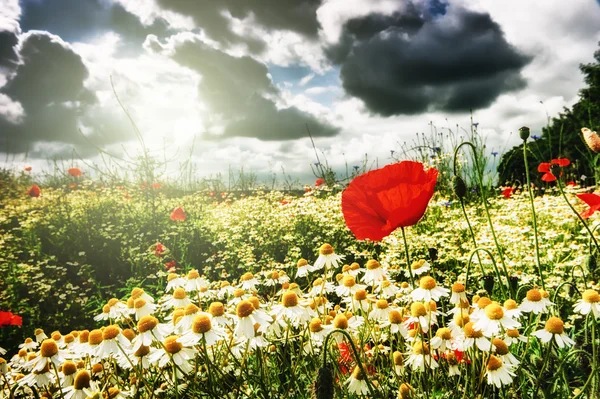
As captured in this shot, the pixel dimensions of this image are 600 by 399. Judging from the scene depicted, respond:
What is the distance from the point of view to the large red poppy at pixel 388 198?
4.17ft

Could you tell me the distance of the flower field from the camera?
1418 millimetres

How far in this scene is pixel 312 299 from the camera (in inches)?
78.4

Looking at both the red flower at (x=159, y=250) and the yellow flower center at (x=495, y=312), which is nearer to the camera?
the yellow flower center at (x=495, y=312)

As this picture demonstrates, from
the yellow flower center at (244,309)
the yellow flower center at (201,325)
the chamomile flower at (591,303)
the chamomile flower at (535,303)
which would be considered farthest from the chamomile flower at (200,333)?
the chamomile flower at (591,303)

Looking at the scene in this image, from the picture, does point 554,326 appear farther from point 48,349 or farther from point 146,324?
point 48,349

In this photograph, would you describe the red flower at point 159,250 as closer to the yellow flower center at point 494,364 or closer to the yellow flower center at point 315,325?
the yellow flower center at point 315,325

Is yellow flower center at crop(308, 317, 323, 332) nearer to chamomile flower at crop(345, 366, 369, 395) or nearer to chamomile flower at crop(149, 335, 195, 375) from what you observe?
chamomile flower at crop(345, 366, 369, 395)

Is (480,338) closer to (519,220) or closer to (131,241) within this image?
(519,220)

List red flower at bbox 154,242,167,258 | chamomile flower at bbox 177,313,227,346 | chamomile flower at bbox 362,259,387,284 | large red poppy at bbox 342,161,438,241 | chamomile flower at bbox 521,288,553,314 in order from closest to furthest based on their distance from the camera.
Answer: large red poppy at bbox 342,161,438,241 → chamomile flower at bbox 177,313,227,346 → chamomile flower at bbox 521,288,553,314 → chamomile flower at bbox 362,259,387,284 → red flower at bbox 154,242,167,258

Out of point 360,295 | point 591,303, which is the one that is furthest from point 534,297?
point 360,295

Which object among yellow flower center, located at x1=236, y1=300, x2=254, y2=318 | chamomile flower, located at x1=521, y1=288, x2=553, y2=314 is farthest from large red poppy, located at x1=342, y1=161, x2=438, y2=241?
chamomile flower, located at x1=521, y1=288, x2=553, y2=314

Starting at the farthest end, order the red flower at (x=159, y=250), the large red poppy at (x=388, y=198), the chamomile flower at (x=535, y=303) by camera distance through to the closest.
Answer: the red flower at (x=159, y=250)
the chamomile flower at (x=535, y=303)
the large red poppy at (x=388, y=198)

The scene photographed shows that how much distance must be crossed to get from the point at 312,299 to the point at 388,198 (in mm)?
857

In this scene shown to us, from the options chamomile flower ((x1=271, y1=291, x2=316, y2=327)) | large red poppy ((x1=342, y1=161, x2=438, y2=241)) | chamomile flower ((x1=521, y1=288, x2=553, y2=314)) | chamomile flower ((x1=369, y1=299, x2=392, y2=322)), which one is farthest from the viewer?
chamomile flower ((x1=369, y1=299, x2=392, y2=322))
